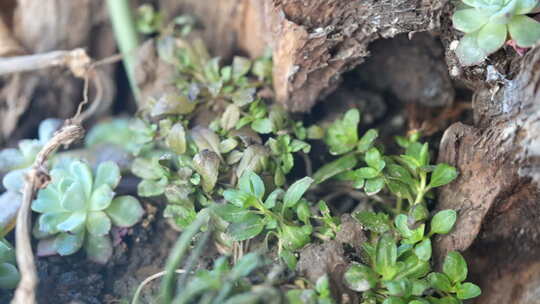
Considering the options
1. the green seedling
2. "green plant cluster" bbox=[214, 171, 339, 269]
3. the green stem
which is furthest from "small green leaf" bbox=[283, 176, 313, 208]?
the green stem

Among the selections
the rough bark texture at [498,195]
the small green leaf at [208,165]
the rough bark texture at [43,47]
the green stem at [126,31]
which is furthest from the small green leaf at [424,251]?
the rough bark texture at [43,47]

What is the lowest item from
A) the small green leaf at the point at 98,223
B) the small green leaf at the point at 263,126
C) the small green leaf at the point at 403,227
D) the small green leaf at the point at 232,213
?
the small green leaf at the point at 403,227

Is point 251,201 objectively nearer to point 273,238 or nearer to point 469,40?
point 273,238

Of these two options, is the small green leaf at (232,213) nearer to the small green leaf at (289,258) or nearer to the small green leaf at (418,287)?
the small green leaf at (289,258)

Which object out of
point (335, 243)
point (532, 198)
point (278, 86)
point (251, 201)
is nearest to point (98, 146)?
point (278, 86)

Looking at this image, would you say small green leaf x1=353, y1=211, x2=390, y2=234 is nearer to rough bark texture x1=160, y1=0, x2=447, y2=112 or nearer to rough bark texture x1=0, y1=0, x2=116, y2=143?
rough bark texture x1=160, y1=0, x2=447, y2=112
